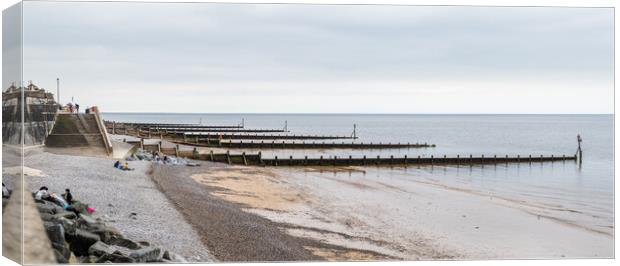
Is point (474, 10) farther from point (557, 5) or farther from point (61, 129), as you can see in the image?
point (61, 129)

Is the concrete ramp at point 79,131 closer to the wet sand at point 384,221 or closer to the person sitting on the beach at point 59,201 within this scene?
the wet sand at point 384,221

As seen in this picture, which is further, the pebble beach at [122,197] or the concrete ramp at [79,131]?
the concrete ramp at [79,131]

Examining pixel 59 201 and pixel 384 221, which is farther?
pixel 384 221

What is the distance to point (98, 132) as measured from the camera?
93.7 ft

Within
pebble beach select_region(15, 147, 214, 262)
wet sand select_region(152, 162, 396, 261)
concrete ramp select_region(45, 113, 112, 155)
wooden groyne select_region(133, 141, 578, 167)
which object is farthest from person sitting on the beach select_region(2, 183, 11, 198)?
wooden groyne select_region(133, 141, 578, 167)

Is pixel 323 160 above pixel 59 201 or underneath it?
underneath

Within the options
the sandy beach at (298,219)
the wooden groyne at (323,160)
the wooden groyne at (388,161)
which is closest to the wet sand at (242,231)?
the sandy beach at (298,219)

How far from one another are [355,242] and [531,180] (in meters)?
25.0

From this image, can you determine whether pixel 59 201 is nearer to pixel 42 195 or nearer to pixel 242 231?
pixel 42 195

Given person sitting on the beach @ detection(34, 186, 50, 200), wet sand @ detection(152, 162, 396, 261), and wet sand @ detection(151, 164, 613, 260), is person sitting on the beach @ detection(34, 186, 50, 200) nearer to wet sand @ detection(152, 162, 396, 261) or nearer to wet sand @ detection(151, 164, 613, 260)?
wet sand @ detection(152, 162, 396, 261)

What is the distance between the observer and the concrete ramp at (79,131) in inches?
973

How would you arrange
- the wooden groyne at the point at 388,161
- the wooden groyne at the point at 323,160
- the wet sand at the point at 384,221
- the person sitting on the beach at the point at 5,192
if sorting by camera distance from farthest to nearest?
the wooden groyne at the point at 388,161 < the wooden groyne at the point at 323,160 < the wet sand at the point at 384,221 < the person sitting on the beach at the point at 5,192

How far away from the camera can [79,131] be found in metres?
27.3

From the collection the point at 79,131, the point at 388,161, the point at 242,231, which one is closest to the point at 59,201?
the point at 242,231
